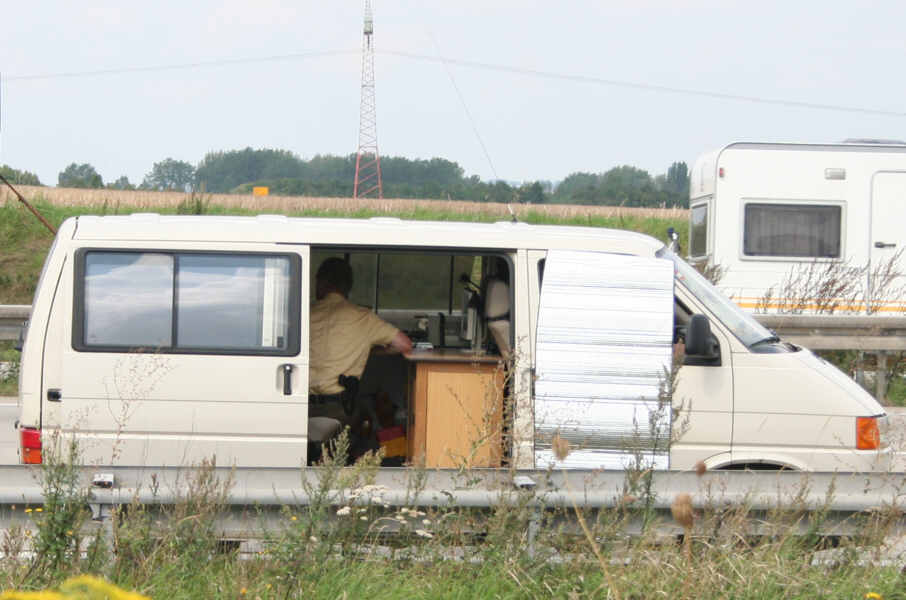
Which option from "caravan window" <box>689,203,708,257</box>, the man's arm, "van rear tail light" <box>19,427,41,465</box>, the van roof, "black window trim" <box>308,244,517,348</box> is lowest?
"van rear tail light" <box>19,427,41,465</box>

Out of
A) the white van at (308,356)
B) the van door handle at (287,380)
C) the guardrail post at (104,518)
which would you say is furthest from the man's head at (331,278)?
the guardrail post at (104,518)

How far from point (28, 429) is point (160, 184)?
24098 mm

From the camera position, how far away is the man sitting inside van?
645 cm

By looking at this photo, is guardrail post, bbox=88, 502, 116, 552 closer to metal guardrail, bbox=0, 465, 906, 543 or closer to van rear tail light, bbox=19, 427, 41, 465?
metal guardrail, bbox=0, 465, 906, 543

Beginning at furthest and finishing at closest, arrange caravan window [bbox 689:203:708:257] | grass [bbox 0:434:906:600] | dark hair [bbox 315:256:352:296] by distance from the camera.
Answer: caravan window [bbox 689:203:708:257], dark hair [bbox 315:256:352:296], grass [bbox 0:434:906:600]

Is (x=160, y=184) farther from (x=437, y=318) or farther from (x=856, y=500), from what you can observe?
(x=856, y=500)

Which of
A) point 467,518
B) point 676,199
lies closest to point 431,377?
point 467,518

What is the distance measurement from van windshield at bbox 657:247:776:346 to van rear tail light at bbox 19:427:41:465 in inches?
134

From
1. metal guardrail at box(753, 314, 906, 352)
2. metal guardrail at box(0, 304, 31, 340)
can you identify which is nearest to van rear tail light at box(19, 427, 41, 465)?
metal guardrail at box(0, 304, 31, 340)

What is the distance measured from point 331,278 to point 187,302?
1184 millimetres

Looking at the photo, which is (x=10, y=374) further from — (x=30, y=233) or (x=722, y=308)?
(x=722, y=308)

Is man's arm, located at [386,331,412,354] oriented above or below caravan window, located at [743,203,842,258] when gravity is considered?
below

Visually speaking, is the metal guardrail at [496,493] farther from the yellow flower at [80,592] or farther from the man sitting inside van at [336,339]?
the yellow flower at [80,592]

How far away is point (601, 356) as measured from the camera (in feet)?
18.1
